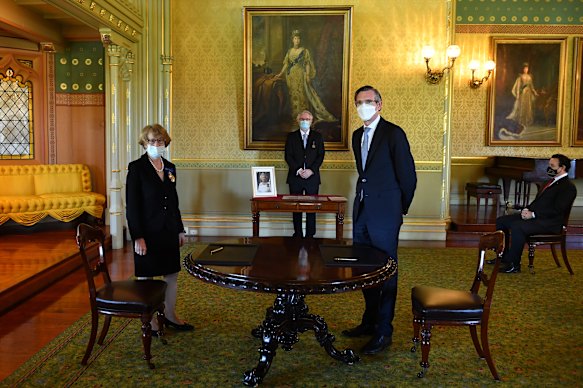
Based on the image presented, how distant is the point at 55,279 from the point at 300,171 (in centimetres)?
317

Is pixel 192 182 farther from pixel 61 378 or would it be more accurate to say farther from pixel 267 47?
pixel 61 378

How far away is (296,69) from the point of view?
783 centimetres

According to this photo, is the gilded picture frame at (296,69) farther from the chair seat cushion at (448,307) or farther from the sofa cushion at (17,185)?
the chair seat cushion at (448,307)

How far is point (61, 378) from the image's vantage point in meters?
3.18

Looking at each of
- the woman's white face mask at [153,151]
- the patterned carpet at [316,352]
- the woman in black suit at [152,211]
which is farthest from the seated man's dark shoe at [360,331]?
the woman's white face mask at [153,151]

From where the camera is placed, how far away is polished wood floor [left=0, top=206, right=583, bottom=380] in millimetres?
3807

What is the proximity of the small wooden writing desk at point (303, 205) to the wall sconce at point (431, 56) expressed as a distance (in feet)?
8.54

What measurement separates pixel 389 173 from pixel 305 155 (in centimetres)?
337

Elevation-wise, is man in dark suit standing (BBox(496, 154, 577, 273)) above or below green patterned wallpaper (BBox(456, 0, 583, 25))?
below

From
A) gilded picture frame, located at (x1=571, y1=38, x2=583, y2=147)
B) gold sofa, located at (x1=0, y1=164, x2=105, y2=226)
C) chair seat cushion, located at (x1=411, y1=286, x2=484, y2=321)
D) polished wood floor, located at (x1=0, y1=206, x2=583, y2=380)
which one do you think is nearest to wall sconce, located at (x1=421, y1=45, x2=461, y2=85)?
polished wood floor, located at (x1=0, y1=206, x2=583, y2=380)

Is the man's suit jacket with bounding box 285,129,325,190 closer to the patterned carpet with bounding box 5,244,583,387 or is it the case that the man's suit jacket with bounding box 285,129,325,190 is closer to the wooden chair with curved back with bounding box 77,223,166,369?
the patterned carpet with bounding box 5,244,583,387

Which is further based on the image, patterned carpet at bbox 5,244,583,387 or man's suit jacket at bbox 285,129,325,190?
man's suit jacket at bbox 285,129,325,190

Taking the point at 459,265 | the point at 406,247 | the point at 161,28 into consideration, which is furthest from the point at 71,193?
the point at 459,265

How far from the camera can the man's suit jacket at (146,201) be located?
12.2ft
